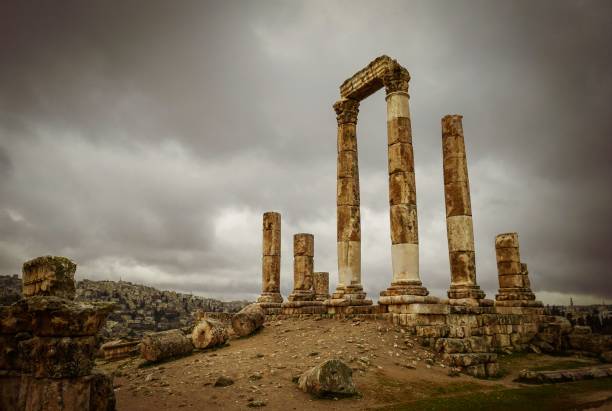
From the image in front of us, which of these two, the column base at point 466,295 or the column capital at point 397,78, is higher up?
the column capital at point 397,78

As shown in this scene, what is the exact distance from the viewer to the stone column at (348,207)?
64.4 feet

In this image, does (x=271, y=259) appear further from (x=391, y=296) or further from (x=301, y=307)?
(x=391, y=296)

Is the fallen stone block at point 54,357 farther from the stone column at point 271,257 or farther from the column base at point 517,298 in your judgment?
the column base at point 517,298

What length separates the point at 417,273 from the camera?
1720 centimetres

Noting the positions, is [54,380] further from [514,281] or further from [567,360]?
[514,281]

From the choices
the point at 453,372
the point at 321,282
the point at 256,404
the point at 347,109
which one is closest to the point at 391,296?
the point at 453,372

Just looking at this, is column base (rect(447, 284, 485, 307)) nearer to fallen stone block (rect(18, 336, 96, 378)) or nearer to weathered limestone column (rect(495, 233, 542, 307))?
weathered limestone column (rect(495, 233, 542, 307))

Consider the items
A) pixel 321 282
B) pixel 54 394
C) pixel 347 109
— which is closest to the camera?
pixel 54 394

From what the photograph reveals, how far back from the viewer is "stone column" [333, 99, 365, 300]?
19625 mm

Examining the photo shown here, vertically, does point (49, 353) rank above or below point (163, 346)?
above

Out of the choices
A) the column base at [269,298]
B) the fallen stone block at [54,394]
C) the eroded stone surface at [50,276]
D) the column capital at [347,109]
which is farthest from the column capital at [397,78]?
the fallen stone block at [54,394]

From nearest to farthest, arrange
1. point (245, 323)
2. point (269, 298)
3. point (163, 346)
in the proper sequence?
1. point (163, 346)
2. point (245, 323)
3. point (269, 298)

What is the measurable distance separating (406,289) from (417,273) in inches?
36.8

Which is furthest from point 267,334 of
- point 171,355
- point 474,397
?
point 474,397
